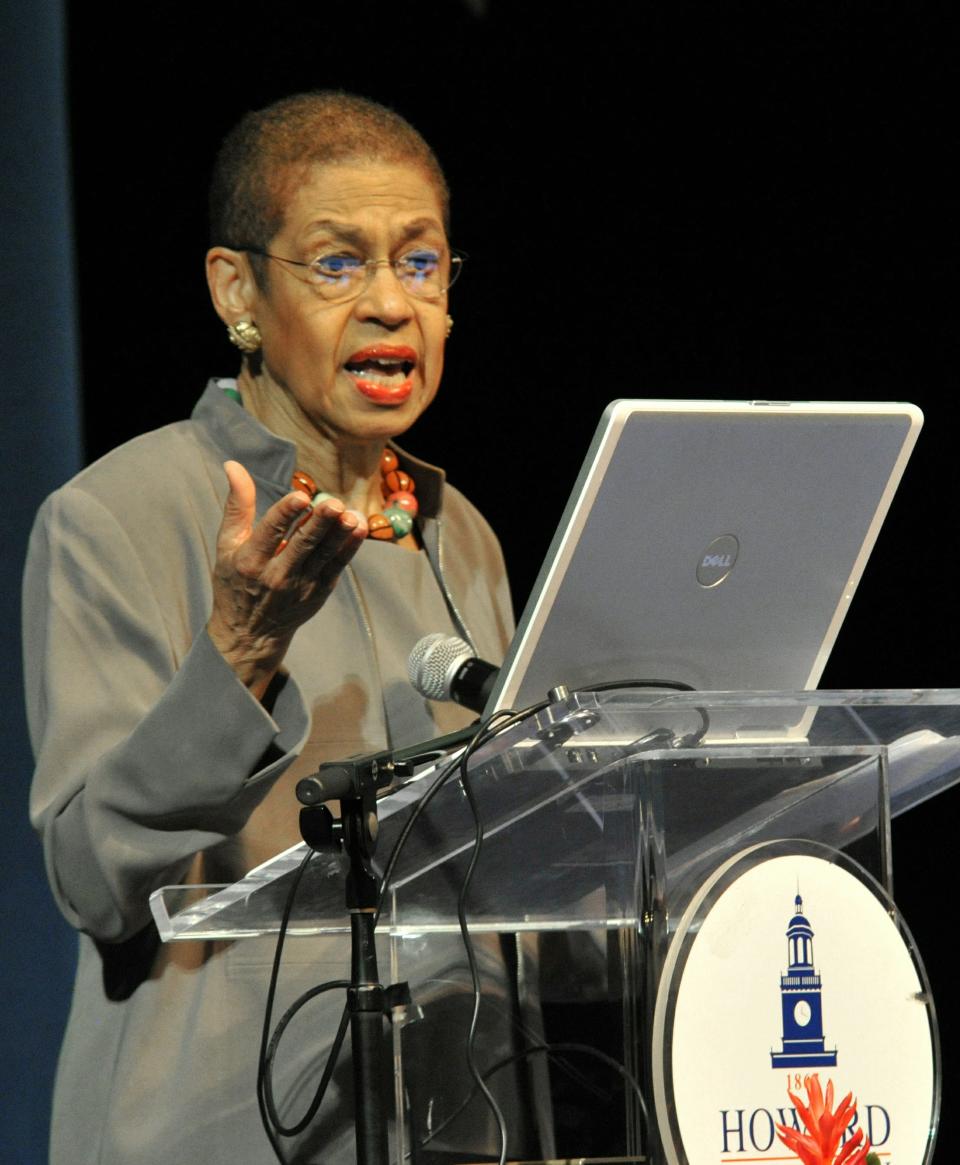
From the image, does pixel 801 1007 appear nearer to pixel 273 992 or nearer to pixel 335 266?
pixel 273 992

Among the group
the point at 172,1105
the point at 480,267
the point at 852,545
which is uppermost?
the point at 480,267

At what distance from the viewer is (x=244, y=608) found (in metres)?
1.42

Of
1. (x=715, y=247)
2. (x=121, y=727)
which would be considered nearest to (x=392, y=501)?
(x=121, y=727)

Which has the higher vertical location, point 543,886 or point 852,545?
point 852,545

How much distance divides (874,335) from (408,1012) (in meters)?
2.11

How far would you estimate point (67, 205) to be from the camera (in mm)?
2641

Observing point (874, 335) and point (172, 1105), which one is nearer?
point (172, 1105)

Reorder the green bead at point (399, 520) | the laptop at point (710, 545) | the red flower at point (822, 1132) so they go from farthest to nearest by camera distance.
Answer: the green bead at point (399, 520), the laptop at point (710, 545), the red flower at point (822, 1132)

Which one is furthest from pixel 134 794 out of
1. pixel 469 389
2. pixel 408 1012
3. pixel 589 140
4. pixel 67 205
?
pixel 589 140

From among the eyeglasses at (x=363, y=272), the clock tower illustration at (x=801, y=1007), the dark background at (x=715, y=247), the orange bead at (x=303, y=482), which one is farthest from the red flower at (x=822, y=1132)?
the dark background at (x=715, y=247)

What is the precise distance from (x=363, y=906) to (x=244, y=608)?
298 millimetres

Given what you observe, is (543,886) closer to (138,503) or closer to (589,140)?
(138,503)

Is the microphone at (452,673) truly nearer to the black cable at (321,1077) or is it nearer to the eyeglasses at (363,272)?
the black cable at (321,1077)

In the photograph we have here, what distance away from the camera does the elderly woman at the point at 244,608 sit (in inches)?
58.1
